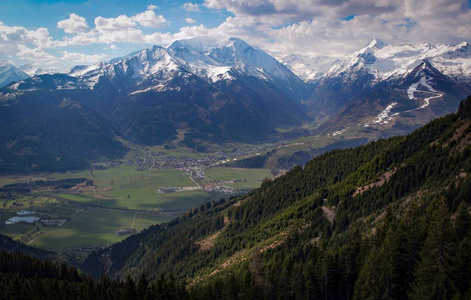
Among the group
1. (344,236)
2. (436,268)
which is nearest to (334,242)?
(344,236)

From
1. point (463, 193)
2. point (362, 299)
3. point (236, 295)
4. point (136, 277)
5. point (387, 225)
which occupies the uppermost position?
point (463, 193)

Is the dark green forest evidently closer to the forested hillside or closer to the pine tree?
the pine tree

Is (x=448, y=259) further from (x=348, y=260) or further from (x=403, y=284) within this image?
(x=348, y=260)

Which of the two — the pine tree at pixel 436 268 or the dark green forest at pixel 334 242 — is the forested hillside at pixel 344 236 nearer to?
the pine tree at pixel 436 268

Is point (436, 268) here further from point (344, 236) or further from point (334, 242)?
point (344, 236)

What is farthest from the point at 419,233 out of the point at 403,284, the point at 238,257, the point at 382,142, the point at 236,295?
the point at 382,142

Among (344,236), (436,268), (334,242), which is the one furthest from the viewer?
(344,236)

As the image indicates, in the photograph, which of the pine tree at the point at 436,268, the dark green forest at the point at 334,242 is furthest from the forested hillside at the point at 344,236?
the dark green forest at the point at 334,242
